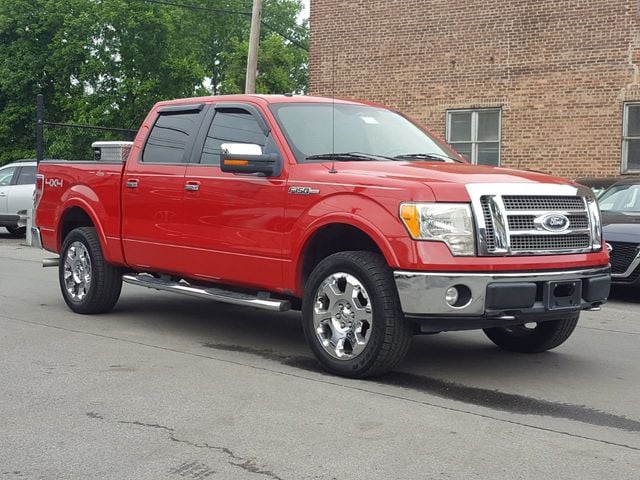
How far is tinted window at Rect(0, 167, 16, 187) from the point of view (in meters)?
20.1

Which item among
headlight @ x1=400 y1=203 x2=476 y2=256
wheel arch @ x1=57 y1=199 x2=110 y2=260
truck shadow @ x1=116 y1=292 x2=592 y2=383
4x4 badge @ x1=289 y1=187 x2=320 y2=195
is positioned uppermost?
4x4 badge @ x1=289 y1=187 x2=320 y2=195

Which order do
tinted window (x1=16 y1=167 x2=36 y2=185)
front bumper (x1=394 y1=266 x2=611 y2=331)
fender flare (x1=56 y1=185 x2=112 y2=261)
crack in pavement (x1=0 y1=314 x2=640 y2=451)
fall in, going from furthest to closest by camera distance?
tinted window (x1=16 y1=167 x2=36 y2=185) < fender flare (x1=56 y1=185 x2=112 y2=261) < front bumper (x1=394 y1=266 x2=611 y2=331) < crack in pavement (x1=0 y1=314 x2=640 y2=451)

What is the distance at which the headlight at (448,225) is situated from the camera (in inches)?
223

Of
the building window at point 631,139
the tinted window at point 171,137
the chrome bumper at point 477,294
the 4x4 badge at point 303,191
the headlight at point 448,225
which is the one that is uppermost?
the building window at point 631,139

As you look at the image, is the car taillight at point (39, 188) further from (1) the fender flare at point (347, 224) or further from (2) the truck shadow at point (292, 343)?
(1) the fender flare at point (347, 224)

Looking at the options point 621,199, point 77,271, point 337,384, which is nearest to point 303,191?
point 337,384

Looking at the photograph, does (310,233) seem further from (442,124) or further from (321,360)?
(442,124)

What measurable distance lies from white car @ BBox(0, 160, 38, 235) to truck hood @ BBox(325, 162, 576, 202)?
48.0 feet

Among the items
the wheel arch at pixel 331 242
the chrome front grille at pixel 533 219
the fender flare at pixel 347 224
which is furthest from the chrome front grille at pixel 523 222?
the wheel arch at pixel 331 242

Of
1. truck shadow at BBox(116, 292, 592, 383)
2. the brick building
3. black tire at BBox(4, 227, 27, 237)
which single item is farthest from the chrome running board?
black tire at BBox(4, 227, 27, 237)

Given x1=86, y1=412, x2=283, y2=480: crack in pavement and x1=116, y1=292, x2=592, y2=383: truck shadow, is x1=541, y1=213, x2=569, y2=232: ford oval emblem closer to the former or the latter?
x1=116, y1=292, x2=592, y2=383: truck shadow

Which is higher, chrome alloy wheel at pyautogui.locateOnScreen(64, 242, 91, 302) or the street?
chrome alloy wheel at pyautogui.locateOnScreen(64, 242, 91, 302)

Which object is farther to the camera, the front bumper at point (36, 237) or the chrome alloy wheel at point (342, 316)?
the front bumper at point (36, 237)

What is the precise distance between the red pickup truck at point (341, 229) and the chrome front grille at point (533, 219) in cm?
1
